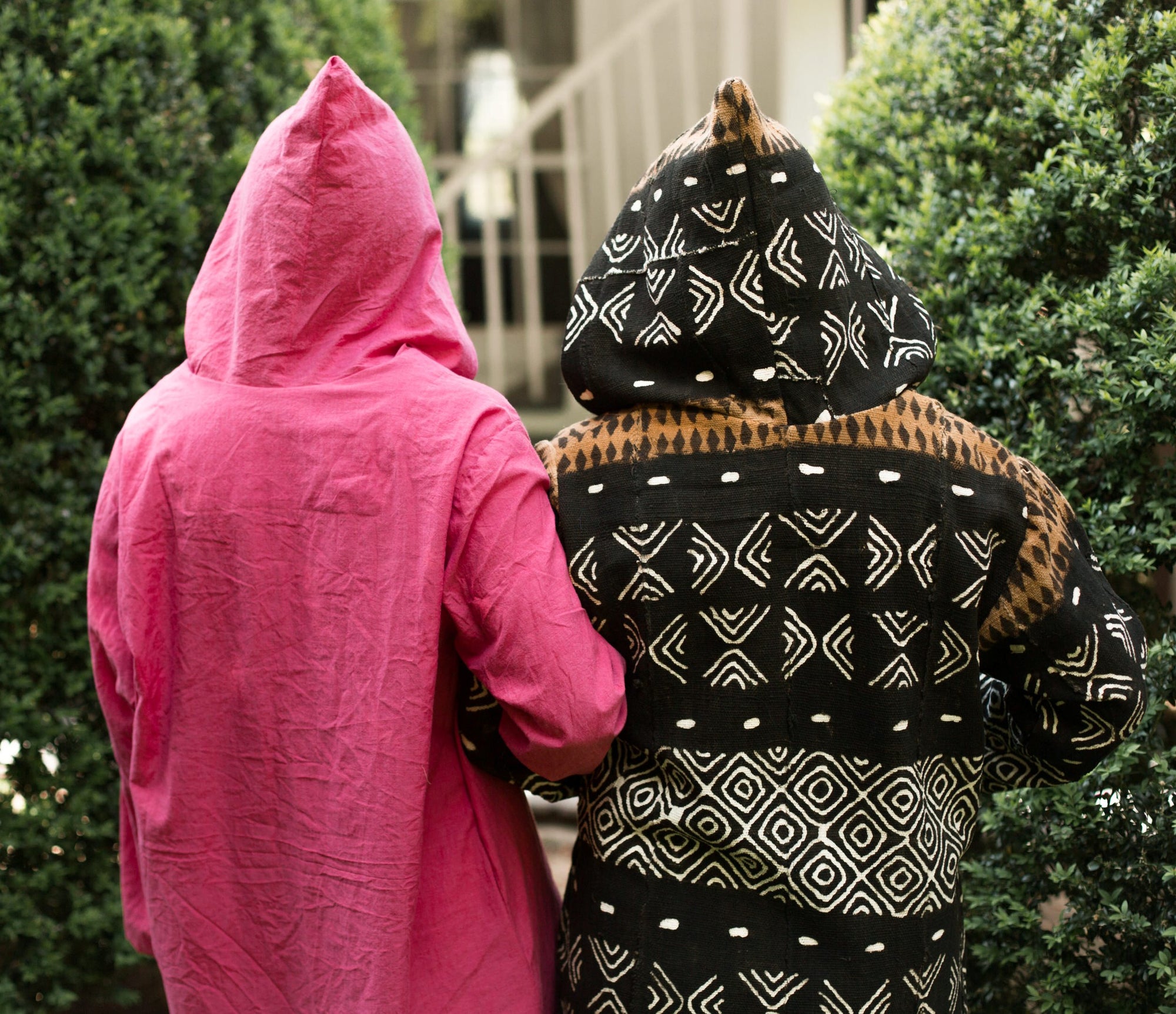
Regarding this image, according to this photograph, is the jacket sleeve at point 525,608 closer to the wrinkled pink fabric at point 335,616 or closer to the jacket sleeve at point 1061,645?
the wrinkled pink fabric at point 335,616

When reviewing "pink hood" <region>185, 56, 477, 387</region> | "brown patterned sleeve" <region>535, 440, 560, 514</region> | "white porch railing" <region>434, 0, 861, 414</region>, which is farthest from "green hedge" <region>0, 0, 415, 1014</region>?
"white porch railing" <region>434, 0, 861, 414</region>

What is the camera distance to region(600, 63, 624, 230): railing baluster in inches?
245

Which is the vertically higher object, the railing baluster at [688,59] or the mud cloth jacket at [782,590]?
the railing baluster at [688,59]

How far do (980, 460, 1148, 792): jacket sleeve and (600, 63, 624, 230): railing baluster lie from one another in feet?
16.2

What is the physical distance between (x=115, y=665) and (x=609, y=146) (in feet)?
16.9

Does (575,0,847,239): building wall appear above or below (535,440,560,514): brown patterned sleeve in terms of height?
above

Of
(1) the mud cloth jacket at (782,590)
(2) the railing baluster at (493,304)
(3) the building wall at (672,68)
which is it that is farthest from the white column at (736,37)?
(1) the mud cloth jacket at (782,590)

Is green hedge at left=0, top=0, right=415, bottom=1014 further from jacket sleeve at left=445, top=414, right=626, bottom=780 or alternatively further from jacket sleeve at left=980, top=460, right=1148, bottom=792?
jacket sleeve at left=980, top=460, right=1148, bottom=792

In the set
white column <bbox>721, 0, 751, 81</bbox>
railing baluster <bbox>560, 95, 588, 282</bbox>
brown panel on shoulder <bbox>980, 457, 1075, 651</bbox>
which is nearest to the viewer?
brown panel on shoulder <bbox>980, 457, 1075, 651</bbox>

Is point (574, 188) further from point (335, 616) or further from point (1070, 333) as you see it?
point (335, 616)

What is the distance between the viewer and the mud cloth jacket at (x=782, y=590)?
4.65 ft

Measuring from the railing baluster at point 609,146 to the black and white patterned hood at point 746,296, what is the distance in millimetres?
4899

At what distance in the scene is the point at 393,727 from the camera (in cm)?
151

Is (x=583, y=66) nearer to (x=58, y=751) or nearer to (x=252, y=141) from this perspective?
(x=252, y=141)
